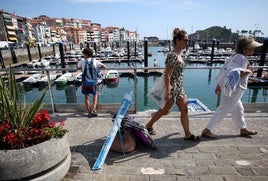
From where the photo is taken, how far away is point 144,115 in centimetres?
449

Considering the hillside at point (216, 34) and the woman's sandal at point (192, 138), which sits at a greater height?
the hillside at point (216, 34)

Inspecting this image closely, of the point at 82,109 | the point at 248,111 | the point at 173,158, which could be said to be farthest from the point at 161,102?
the point at 248,111

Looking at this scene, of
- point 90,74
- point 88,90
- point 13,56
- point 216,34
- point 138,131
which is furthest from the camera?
point 216,34

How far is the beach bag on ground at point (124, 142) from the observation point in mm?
2930

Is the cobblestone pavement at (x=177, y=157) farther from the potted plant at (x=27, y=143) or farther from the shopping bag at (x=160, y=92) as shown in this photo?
the shopping bag at (x=160, y=92)

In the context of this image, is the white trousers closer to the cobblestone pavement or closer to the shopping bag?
the cobblestone pavement

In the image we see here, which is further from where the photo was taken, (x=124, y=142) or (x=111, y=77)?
(x=111, y=77)

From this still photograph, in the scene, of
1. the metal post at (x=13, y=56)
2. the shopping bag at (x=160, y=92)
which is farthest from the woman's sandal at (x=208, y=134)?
the metal post at (x=13, y=56)

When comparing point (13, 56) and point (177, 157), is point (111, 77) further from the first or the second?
point (13, 56)

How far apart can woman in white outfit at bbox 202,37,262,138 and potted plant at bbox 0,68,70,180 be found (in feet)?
7.84

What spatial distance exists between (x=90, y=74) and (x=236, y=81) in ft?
9.17

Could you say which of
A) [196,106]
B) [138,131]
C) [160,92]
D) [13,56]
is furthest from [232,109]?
[13,56]

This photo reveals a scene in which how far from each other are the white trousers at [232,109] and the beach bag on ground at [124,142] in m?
1.39

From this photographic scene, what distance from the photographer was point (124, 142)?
9.66 feet
